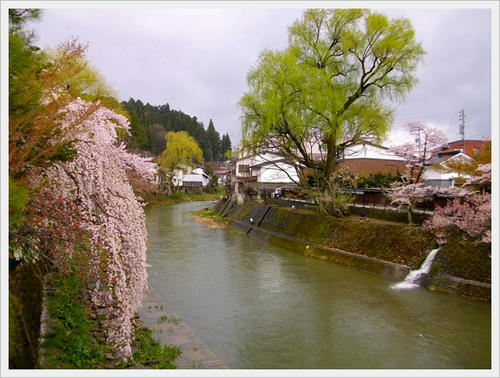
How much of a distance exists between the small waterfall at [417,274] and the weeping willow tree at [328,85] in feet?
21.5

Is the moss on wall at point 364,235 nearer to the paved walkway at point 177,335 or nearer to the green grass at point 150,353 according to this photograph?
the paved walkway at point 177,335

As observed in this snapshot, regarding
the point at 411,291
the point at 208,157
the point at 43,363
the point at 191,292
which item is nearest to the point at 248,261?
the point at 191,292

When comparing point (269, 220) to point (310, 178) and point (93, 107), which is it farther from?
point (93, 107)

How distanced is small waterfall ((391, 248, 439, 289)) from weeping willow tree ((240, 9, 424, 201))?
21.5 feet

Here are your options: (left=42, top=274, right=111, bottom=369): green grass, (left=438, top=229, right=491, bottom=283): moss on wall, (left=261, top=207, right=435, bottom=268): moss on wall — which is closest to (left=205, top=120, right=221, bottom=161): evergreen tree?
(left=261, top=207, right=435, bottom=268): moss on wall

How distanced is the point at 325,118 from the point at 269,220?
8538mm

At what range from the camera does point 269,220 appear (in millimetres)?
22406

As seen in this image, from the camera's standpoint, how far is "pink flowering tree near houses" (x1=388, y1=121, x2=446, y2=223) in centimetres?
1266

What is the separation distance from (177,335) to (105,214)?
2864 mm

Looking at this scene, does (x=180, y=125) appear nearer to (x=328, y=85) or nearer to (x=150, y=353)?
(x=328, y=85)

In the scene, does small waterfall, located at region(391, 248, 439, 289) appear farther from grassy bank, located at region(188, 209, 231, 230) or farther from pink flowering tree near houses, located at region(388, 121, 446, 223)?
grassy bank, located at region(188, 209, 231, 230)

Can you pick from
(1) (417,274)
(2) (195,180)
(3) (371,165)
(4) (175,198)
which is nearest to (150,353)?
(1) (417,274)

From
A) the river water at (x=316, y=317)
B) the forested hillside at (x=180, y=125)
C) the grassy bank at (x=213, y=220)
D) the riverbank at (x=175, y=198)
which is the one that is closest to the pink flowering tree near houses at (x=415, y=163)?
the river water at (x=316, y=317)

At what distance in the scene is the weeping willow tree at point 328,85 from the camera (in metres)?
15.3
